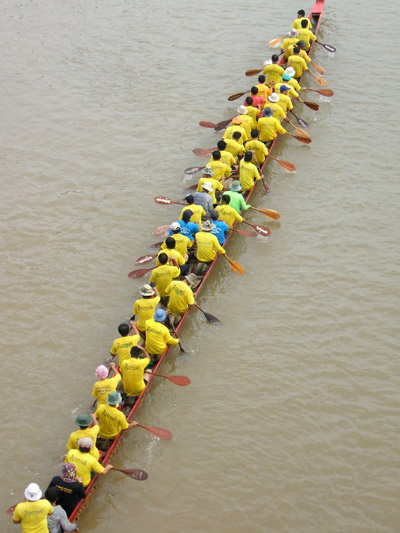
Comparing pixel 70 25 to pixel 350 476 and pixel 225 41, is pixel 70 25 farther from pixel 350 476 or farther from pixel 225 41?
pixel 350 476

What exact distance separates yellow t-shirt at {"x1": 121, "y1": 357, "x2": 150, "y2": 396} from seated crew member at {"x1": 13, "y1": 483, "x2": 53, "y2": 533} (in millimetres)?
2429

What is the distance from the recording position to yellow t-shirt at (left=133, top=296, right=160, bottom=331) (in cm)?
1195

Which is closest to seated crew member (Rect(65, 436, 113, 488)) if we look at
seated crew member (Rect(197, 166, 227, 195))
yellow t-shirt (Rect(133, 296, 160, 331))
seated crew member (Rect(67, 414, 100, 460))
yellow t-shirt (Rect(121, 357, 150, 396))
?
seated crew member (Rect(67, 414, 100, 460))

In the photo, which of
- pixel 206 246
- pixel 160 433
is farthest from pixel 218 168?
pixel 160 433

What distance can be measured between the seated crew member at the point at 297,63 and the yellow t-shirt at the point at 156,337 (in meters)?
9.79

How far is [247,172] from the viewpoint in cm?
1520

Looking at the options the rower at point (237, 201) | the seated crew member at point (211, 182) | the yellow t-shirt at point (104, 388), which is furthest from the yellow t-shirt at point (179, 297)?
the seated crew member at point (211, 182)

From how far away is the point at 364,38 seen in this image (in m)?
21.3

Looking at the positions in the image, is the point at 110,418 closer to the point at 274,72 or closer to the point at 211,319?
the point at 211,319

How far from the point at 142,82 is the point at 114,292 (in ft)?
27.0

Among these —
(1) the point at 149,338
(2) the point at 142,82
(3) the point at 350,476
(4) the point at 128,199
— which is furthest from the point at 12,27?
(3) the point at 350,476

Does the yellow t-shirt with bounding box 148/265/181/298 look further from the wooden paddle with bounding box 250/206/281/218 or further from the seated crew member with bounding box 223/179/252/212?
the wooden paddle with bounding box 250/206/281/218

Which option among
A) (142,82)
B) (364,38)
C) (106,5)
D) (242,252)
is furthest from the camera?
(106,5)

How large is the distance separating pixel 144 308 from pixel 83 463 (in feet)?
9.90
